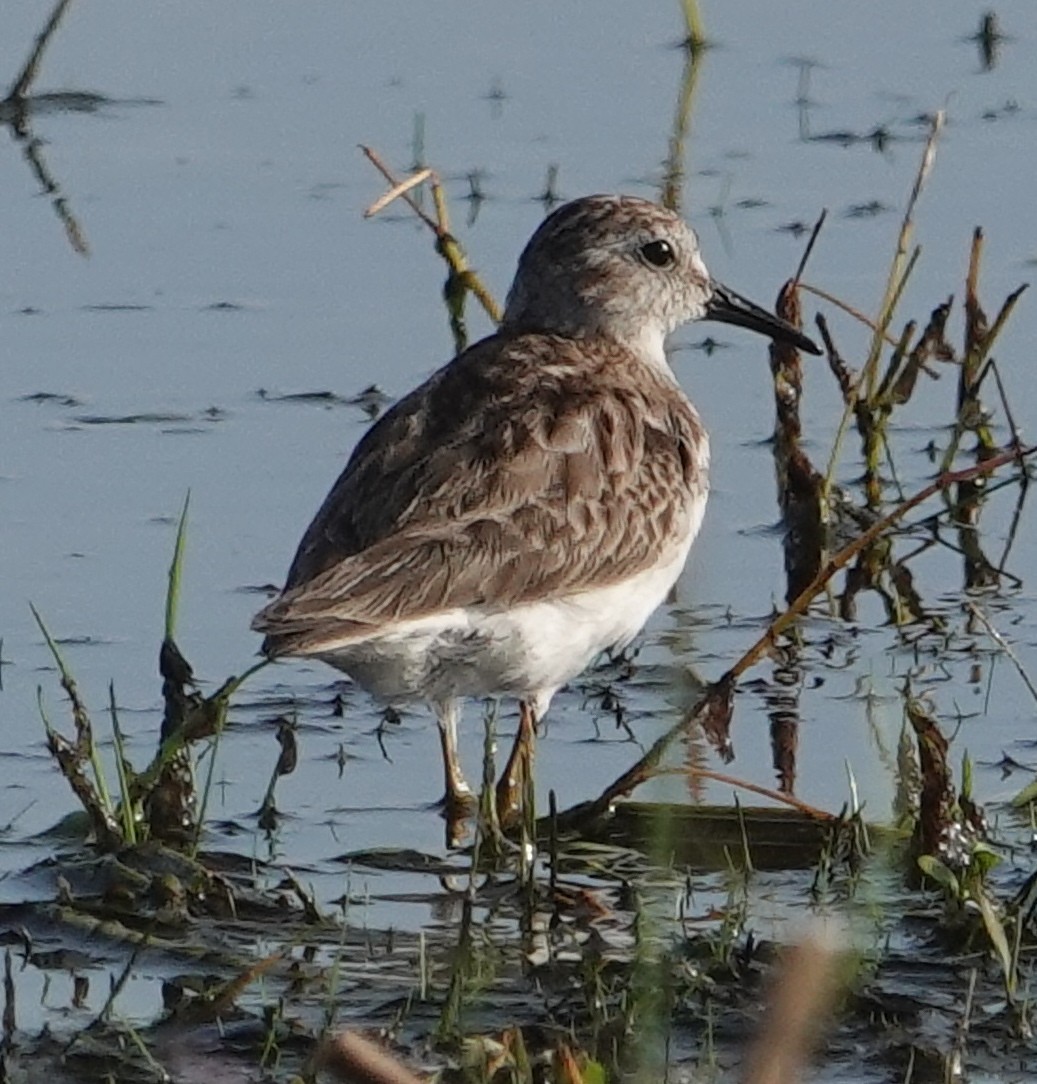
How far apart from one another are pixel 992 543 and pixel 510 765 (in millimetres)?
1816

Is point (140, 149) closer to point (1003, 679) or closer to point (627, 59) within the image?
point (627, 59)

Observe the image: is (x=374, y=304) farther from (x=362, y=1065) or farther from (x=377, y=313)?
(x=362, y=1065)

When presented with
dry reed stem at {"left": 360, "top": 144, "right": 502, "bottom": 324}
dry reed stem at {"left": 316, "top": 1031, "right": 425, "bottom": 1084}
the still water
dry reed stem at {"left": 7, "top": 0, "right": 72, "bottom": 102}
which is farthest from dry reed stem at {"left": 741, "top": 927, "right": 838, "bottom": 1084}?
dry reed stem at {"left": 7, "top": 0, "right": 72, "bottom": 102}

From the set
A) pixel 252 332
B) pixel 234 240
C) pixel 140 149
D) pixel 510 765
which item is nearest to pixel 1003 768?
pixel 510 765

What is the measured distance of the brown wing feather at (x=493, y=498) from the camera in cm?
559

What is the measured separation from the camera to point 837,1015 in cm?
486

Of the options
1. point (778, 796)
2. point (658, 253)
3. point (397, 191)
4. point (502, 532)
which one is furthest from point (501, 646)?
point (397, 191)

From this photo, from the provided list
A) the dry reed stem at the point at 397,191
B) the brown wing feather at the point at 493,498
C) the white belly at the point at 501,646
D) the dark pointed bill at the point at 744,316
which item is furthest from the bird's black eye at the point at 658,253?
the white belly at the point at 501,646

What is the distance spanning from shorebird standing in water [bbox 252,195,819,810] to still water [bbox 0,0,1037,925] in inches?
10.9

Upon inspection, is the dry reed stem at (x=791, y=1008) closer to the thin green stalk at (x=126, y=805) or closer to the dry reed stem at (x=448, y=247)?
the thin green stalk at (x=126, y=805)

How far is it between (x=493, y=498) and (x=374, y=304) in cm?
329

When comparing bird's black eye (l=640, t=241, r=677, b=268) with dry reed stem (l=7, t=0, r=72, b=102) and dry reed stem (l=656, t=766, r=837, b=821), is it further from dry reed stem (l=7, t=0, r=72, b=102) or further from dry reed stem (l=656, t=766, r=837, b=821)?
dry reed stem (l=7, t=0, r=72, b=102)

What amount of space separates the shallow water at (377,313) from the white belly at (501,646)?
25 centimetres

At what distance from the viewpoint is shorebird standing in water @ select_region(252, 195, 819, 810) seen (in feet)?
18.4
